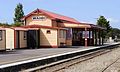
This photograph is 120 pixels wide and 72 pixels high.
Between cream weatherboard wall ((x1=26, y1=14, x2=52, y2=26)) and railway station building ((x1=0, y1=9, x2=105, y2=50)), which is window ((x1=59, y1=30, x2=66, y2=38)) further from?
cream weatherboard wall ((x1=26, y1=14, x2=52, y2=26))

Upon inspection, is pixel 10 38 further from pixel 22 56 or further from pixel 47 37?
pixel 22 56

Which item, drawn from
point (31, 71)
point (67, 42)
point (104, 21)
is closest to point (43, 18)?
point (67, 42)

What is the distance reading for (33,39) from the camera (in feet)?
138

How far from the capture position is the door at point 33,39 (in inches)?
1641

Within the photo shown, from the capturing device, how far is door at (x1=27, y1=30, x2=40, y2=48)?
41.7m

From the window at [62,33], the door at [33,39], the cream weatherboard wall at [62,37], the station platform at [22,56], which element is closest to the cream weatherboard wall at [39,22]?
the window at [62,33]

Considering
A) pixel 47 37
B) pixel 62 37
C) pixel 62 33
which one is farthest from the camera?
pixel 62 33

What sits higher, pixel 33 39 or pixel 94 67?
pixel 33 39

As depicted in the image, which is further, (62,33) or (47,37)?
(62,33)

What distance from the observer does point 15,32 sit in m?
38.2

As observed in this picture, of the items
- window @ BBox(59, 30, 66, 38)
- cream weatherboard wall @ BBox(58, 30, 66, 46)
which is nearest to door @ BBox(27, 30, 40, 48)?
cream weatherboard wall @ BBox(58, 30, 66, 46)

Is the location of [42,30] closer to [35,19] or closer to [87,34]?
[35,19]

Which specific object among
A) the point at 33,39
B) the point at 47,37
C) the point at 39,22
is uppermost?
the point at 39,22

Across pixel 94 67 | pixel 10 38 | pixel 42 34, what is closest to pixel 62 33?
pixel 42 34
